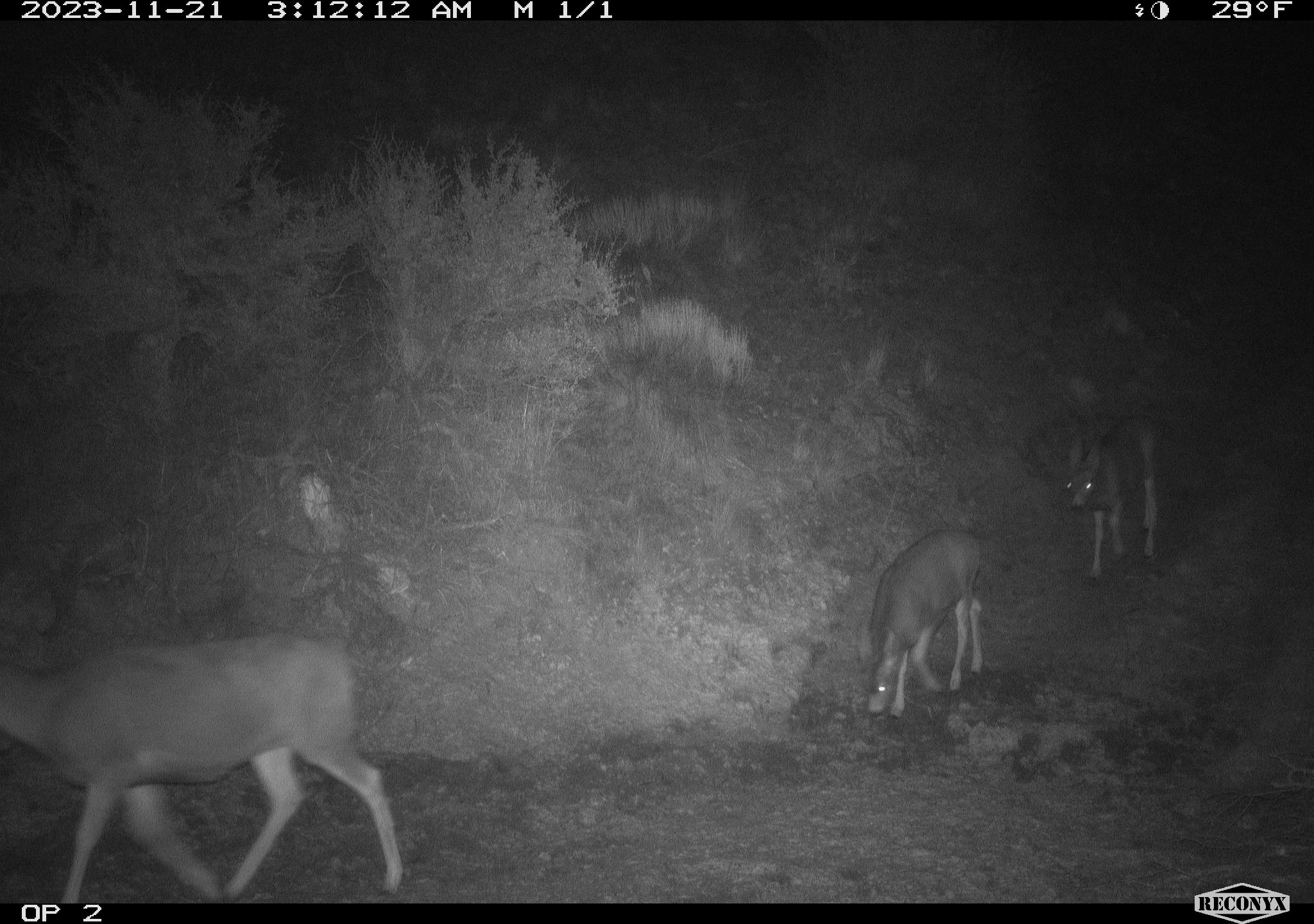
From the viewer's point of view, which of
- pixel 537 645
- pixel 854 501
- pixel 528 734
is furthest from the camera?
pixel 854 501

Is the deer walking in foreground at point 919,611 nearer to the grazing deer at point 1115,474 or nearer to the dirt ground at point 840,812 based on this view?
the dirt ground at point 840,812

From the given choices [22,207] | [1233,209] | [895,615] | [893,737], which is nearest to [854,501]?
[895,615]

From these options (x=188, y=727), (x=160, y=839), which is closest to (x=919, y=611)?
(x=188, y=727)

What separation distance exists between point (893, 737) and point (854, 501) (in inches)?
157

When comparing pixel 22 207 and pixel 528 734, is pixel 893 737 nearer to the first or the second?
pixel 528 734

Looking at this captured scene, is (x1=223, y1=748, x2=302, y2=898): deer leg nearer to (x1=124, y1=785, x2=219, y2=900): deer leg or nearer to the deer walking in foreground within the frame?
(x1=124, y1=785, x2=219, y2=900): deer leg

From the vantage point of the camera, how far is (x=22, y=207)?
34.4 feet

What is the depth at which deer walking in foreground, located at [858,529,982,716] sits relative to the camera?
10016mm

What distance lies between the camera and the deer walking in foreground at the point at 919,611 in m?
10.0

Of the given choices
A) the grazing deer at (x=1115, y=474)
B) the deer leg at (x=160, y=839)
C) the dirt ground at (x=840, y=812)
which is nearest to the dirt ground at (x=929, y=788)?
the dirt ground at (x=840, y=812)

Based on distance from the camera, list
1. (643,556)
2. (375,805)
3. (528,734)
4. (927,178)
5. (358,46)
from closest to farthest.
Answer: (375,805) → (528,734) → (643,556) → (927,178) → (358,46)
